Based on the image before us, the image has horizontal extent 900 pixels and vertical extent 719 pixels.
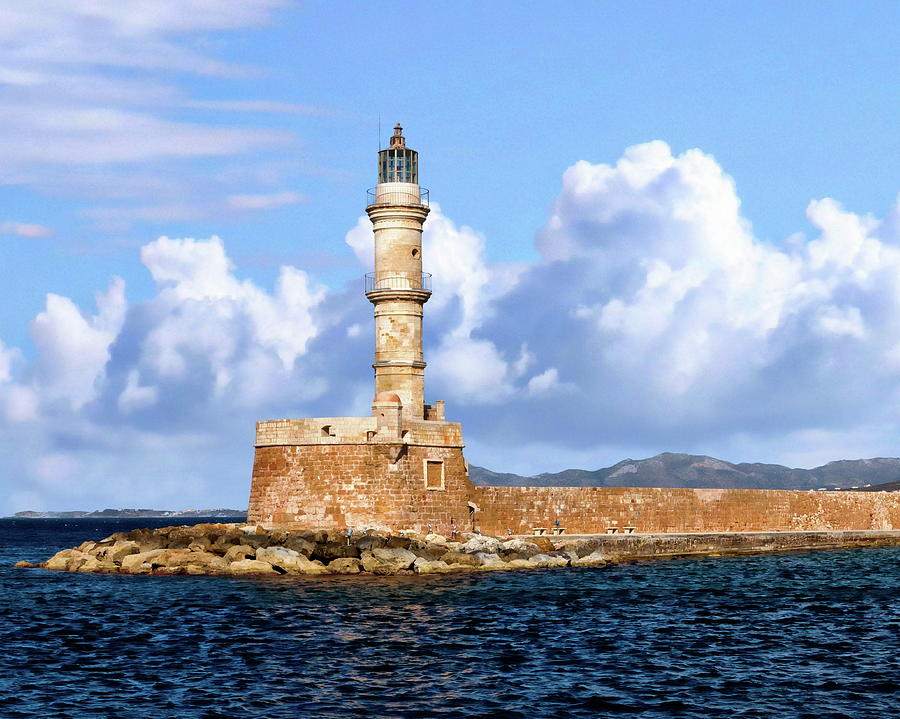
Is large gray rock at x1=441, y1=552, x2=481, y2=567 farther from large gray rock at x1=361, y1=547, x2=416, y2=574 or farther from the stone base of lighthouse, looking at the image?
the stone base of lighthouse

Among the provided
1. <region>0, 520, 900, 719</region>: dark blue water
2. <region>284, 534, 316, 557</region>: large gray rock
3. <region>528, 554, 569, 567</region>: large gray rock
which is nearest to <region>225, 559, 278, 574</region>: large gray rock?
<region>0, 520, 900, 719</region>: dark blue water

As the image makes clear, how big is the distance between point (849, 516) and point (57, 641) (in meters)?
30.5

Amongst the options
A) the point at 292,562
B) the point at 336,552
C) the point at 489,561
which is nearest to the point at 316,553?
the point at 336,552

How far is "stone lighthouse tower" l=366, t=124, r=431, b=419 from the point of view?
3403 centimetres

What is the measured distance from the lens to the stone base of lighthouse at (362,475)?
101 ft

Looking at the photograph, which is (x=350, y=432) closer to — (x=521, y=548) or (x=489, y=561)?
(x=489, y=561)

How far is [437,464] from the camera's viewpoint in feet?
106

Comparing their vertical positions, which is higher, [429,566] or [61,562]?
[61,562]

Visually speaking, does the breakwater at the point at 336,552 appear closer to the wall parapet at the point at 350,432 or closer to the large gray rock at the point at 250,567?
the large gray rock at the point at 250,567

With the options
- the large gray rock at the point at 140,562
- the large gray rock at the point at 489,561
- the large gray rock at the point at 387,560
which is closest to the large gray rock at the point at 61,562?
the large gray rock at the point at 140,562

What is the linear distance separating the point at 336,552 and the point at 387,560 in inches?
50.4

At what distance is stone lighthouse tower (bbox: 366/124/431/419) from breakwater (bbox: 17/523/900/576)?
4.79 m

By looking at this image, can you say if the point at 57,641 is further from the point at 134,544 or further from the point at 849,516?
the point at 849,516

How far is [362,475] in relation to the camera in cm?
3092
